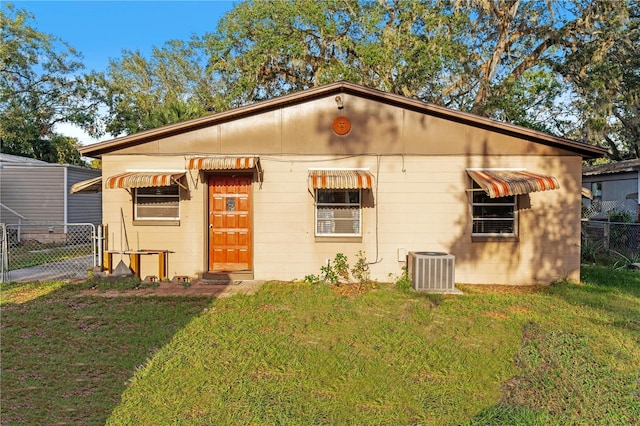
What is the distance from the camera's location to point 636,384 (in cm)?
392

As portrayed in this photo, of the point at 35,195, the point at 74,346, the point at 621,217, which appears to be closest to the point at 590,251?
the point at 621,217

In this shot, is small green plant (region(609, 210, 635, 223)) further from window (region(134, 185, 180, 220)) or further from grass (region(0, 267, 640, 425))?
window (region(134, 185, 180, 220))

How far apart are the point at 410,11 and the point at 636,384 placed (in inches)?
669

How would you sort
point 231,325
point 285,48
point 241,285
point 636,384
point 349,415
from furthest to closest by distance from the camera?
point 285,48
point 241,285
point 231,325
point 636,384
point 349,415

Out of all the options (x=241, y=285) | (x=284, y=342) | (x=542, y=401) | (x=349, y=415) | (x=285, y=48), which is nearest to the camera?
(x=349, y=415)

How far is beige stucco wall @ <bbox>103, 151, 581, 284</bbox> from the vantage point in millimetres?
8258

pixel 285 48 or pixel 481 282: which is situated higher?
pixel 285 48

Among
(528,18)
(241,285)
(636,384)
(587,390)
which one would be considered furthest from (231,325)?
(528,18)

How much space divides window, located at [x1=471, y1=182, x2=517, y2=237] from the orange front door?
5.18m

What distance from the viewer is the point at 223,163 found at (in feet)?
25.8

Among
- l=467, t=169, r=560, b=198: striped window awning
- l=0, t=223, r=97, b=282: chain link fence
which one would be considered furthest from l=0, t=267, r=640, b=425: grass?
l=467, t=169, r=560, b=198: striped window awning

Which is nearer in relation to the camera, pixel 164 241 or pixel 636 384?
pixel 636 384

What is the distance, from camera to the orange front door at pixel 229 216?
28.3 feet

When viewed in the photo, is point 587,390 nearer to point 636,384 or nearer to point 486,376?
point 636,384
